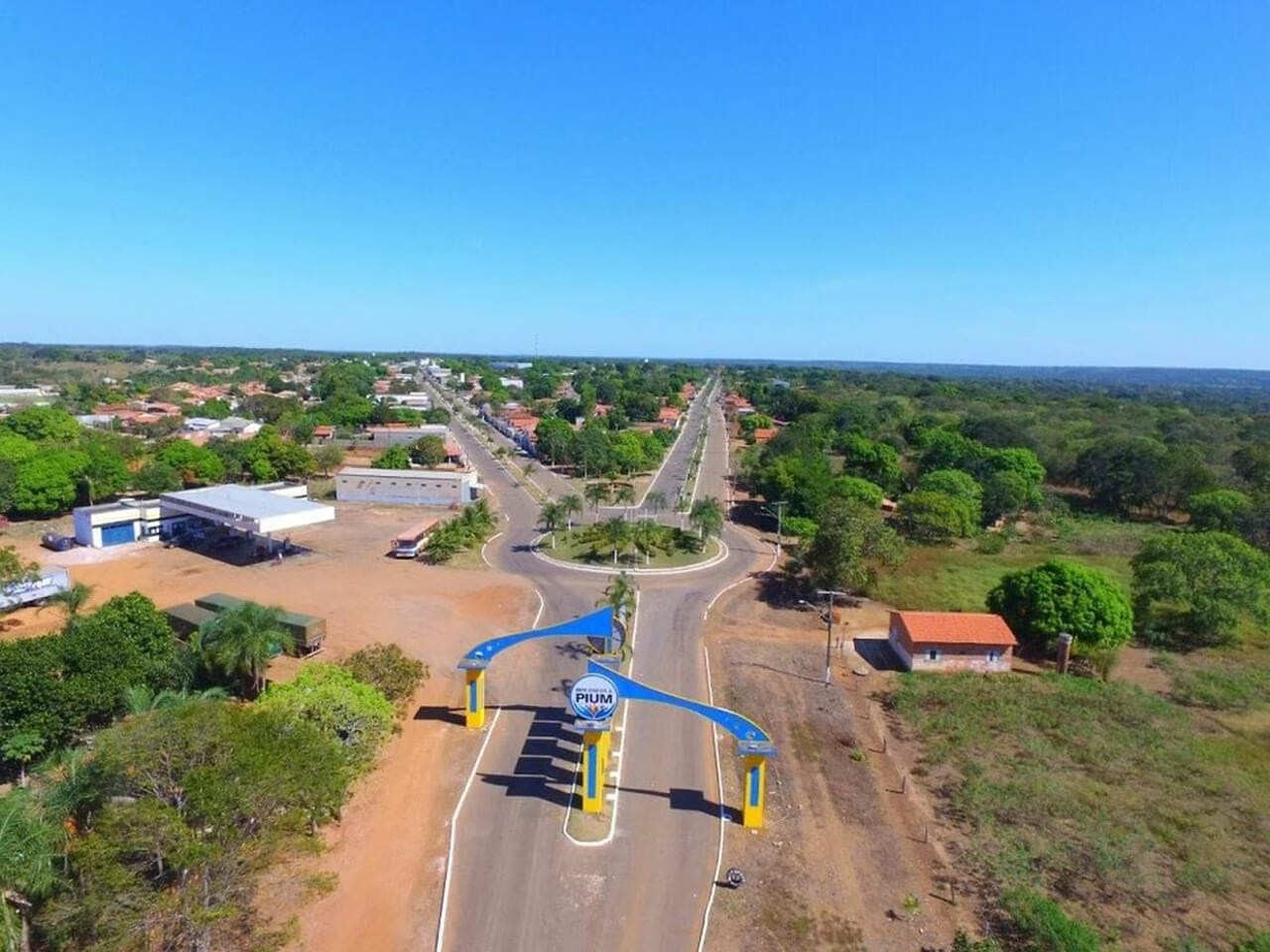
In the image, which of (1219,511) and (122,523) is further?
(1219,511)

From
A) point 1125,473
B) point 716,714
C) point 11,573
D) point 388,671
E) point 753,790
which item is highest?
point 1125,473

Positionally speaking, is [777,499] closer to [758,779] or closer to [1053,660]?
[1053,660]

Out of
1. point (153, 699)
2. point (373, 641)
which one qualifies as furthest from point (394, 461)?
point (153, 699)

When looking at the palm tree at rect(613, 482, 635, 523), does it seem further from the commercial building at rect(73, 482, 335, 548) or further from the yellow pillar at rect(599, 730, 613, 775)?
the yellow pillar at rect(599, 730, 613, 775)

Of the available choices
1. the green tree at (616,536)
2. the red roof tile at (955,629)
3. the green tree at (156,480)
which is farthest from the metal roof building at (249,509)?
the red roof tile at (955,629)

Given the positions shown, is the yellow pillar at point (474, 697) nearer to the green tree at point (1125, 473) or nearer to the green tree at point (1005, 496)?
the green tree at point (1005, 496)

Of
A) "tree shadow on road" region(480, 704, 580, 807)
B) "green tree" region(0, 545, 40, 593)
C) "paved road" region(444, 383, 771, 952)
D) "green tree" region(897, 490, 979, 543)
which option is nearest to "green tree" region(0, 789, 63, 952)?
"paved road" region(444, 383, 771, 952)

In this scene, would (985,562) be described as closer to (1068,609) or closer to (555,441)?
(1068,609)
